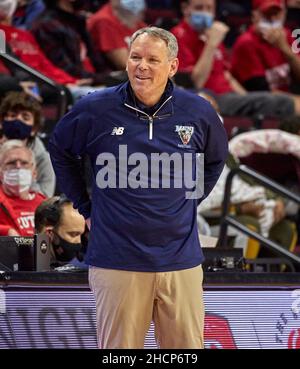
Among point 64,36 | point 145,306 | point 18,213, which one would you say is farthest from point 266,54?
point 145,306

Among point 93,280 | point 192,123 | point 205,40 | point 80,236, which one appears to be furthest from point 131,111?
point 205,40

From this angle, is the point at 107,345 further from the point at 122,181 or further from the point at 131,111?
the point at 131,111

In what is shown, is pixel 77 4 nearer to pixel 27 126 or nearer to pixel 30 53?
pixel 30 53

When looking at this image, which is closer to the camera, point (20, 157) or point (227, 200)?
point (20, 157)

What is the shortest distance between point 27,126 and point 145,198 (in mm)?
2977

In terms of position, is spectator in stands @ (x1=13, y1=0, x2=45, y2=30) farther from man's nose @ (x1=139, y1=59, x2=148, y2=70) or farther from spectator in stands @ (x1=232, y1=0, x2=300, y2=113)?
man's nose @ (x1=139, y1=59, x2=148, y2=70)

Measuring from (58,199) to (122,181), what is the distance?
1.68 meters

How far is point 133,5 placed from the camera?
933 centimetres

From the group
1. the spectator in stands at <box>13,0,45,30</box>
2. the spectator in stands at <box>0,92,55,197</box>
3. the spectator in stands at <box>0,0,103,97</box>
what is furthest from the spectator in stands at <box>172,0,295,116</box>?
the spectator in stands at <box>0,92,55,197</box>

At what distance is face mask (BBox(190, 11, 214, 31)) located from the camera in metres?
9.40

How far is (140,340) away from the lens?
169 inches

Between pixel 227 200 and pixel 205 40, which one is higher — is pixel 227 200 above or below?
below
